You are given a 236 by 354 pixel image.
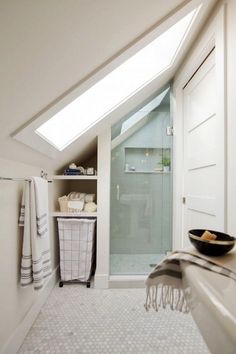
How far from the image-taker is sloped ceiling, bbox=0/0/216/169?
0.63m

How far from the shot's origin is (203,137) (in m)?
1.65

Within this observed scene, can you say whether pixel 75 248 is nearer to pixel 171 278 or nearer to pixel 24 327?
pixel 24 327

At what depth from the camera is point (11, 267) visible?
129 centimetres

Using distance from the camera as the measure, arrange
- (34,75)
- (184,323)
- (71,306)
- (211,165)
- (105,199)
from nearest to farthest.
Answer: (34,75)
(211,165)
(184,323)
(71,306)
(105,199)

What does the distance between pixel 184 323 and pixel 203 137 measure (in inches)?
57.0

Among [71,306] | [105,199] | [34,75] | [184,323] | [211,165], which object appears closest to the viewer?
[34,75]

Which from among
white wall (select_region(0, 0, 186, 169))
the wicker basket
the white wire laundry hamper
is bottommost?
the white wire laundry hamper

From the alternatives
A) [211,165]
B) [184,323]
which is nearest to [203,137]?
[211,165]

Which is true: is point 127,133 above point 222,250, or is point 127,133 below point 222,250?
above

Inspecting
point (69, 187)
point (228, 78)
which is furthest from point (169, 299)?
point (69, 187)

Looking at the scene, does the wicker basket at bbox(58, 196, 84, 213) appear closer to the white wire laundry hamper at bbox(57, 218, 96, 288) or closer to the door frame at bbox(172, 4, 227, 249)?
the white wire laundry hamper at bbox(57, 218, 96, 288)

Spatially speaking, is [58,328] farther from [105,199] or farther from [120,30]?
[120,30]

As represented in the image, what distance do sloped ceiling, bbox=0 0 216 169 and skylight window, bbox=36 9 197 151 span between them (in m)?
0.41

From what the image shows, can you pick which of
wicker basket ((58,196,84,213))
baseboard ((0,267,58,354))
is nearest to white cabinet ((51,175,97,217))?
wicker basket ((58,196,84,213))
